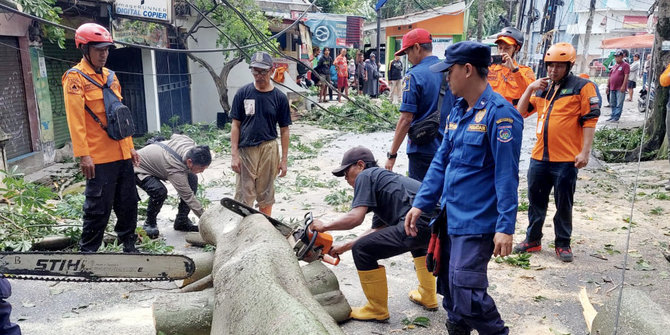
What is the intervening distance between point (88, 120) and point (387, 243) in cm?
261

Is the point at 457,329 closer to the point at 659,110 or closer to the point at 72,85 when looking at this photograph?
the point at 72,85

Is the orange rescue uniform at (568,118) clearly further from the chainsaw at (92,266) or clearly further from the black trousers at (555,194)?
the chainsaw at (92,266)

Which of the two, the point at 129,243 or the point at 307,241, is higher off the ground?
the point at 307,241

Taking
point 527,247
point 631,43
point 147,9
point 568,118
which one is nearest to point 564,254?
point 527,247

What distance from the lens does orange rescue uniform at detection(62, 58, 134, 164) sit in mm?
3980

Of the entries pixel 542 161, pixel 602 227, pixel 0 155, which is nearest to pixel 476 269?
pixel 542 161

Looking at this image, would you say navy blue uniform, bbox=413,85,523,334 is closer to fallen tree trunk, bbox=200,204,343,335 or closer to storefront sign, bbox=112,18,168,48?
fallen tree trunk, bbox=200,204,343,335


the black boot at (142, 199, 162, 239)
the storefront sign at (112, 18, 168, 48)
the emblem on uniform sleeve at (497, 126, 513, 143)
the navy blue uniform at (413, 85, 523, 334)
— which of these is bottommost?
the black boot at (142, 199, 162, 239)

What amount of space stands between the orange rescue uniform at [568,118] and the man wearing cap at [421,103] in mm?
958

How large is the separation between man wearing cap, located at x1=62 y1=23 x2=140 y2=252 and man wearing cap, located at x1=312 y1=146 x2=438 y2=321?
6.43 ft

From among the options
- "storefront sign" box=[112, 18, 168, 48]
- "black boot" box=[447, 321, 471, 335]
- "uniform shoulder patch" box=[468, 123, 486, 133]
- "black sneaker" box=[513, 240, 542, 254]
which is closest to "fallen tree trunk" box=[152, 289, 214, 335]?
"black boot" box=[447, 321, 471, 335]

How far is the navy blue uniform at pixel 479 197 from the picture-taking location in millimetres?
2594

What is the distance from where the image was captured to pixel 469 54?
270cm

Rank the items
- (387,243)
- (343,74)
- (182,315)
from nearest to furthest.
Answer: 1. (182,315)
2. (387,243)
3. (343,74)
